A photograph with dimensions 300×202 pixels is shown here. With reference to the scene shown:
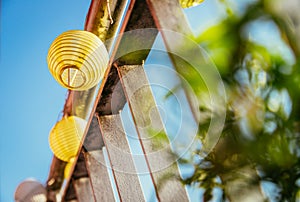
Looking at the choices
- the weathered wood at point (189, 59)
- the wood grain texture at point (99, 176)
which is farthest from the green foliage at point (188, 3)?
the wood grain texture at point (99, 176)

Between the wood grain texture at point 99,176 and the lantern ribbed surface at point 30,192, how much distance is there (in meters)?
1.88

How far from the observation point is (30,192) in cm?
475

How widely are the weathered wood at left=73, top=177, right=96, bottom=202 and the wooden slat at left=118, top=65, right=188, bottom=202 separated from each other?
151 cm

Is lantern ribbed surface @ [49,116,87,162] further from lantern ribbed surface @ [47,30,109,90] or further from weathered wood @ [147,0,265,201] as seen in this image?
weathered wood @ [147,0,265,201]

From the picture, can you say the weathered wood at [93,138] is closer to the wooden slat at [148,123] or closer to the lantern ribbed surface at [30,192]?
the wooden slat at [148,123]

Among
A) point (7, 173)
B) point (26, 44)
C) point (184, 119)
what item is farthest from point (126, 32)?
point (7, 173)

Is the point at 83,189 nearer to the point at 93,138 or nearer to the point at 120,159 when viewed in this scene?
the point at 93,138

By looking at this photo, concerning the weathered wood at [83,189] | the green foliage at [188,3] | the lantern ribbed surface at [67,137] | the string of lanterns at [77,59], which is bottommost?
the weathered wood at [83,189]

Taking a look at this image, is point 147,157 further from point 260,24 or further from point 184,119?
point 260,24

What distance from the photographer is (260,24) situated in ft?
2.36

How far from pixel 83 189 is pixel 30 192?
5.34 ft

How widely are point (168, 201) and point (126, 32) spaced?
989mm

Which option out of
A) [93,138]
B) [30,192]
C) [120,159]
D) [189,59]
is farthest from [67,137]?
[189,59]

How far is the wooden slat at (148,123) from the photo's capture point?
187 centimetres
